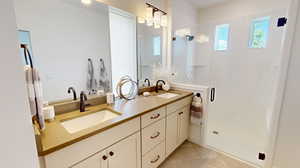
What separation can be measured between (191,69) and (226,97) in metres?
0.91

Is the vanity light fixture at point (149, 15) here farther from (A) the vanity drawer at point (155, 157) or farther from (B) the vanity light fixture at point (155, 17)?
(A) the vanity drawer at point (155, 157)

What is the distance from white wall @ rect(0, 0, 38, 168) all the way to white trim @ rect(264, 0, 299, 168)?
1881 millimetres

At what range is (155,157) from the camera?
5.24 feet

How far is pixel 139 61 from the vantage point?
212 cm

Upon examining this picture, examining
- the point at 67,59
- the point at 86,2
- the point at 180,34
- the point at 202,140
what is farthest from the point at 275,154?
the point at 86,2

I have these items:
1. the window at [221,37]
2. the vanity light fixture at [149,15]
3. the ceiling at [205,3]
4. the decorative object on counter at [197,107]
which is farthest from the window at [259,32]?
the vanity light fixture at [149,15]

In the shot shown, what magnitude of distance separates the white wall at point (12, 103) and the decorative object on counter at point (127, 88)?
4.14 ft

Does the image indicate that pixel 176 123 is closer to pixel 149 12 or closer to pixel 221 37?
pixel 149 12

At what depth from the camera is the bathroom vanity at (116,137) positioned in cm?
84

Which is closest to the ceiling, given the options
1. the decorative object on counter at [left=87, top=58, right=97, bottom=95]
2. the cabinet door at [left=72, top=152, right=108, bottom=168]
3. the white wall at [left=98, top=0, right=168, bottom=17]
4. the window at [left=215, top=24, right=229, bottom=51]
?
the window at [left=215, top=24, right=229, bottom=51]

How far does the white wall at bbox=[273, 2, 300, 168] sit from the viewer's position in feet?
4.09

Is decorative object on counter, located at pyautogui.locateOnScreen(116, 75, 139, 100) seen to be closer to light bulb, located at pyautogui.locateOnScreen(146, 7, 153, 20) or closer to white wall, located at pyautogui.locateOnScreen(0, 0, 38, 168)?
light bulb, located at pyautogui.locateOnScreen(146, 7, 153, 20)

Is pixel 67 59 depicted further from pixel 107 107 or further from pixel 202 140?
pixel 202 140

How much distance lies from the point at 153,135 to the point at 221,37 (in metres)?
2.41
